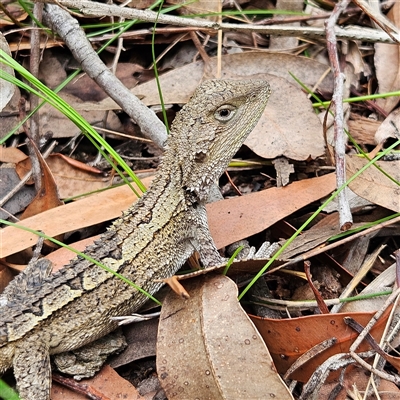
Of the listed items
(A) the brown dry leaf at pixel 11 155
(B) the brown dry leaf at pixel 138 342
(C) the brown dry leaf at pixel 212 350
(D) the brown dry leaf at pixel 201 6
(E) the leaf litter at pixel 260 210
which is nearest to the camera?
(C) the brown dry leaf at pixel 212 350

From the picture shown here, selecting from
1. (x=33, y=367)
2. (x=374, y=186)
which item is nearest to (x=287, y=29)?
(x=374, y=186)

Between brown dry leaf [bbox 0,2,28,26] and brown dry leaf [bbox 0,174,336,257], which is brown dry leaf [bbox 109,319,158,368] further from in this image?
brown dry leaf [bbox 0,2,28,26]

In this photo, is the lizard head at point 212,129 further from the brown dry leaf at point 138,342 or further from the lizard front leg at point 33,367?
the lizard front leg at point 33,367

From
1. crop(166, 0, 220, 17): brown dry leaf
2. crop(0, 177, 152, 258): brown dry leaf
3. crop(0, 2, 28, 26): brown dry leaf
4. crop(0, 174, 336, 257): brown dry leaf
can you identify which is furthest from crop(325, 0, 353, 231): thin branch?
crop(0, 2, 28, 26): brown dry leaf

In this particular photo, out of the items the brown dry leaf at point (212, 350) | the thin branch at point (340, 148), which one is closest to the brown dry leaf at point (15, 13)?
the thin branch at point (340, 148)

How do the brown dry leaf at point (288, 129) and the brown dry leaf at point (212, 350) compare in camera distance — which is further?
the brown dry leaf at point (288, 129)

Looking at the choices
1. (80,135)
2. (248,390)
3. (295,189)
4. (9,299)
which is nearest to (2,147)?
(80,135)

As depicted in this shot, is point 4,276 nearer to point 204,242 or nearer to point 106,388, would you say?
point 106,388

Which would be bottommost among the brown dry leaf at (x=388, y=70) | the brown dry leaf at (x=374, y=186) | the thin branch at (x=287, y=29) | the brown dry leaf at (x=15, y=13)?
the brown dry leaf at (x=374, y=186)
